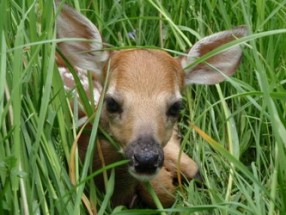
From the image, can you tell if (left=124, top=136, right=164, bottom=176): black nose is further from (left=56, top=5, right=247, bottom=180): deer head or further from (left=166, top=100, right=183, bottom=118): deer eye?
(left=166, top=100, right=183, bottom=118): deer eye

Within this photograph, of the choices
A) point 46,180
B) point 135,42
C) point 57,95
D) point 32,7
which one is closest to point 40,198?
point 46,180

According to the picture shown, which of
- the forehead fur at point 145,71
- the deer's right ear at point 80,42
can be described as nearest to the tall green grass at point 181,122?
the deer's right ear at point 80,42

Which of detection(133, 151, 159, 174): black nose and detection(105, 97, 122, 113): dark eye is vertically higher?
detection(105, 97, 122, 113): dark eye

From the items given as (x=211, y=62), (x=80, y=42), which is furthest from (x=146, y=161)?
(x=211, y=62)

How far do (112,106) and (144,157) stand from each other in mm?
376

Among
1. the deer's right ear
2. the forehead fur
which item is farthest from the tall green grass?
the forehead fur

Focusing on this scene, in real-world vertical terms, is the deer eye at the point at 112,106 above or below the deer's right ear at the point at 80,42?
below

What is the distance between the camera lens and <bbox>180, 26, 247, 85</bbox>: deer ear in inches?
169

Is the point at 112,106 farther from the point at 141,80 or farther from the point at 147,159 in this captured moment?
the point at 147,159

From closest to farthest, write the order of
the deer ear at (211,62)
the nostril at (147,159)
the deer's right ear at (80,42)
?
the nostril at (147,159) → the deer's right ear at (80,42) → the deer ear at (211,62)

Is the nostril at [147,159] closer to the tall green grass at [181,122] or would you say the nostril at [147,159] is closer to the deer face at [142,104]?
the deer face at [142,104]

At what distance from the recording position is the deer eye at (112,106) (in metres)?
3.99

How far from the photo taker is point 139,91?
3.99 meters

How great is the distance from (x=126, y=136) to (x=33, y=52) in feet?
1.50
